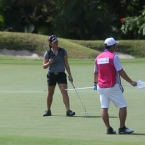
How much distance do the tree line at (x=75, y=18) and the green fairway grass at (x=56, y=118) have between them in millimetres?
26281

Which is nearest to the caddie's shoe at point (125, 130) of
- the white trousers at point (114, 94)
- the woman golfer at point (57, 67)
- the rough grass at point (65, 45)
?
the white trousers at point (114, 94)

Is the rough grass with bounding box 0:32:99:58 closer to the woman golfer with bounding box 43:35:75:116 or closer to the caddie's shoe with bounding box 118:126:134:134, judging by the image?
the woman golfer with bounding box 43:35:75:116

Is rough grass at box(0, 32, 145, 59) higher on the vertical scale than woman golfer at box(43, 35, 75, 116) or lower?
lower

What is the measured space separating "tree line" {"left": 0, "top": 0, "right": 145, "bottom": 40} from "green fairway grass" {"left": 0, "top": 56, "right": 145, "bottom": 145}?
86.2 feet

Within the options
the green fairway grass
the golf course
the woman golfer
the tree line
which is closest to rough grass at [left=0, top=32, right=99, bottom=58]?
the tree line

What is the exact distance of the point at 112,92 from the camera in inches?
438

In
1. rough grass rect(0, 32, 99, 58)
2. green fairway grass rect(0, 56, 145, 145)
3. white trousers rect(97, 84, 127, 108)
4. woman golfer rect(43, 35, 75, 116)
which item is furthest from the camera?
rough grass rect(0, 32, 99, 58)

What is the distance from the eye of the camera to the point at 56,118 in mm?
13711

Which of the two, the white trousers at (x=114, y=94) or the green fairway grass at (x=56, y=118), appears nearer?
the green fairway grass at (x=56, y=118)

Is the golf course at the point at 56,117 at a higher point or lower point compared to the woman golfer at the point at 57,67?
lower

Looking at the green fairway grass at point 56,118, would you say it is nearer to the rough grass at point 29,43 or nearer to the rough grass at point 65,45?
the rough grass at point 65,45

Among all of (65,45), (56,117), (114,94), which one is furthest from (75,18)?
(114,94)

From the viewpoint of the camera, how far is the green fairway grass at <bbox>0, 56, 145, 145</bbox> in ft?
33.3

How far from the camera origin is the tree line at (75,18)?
5031 centimetres
